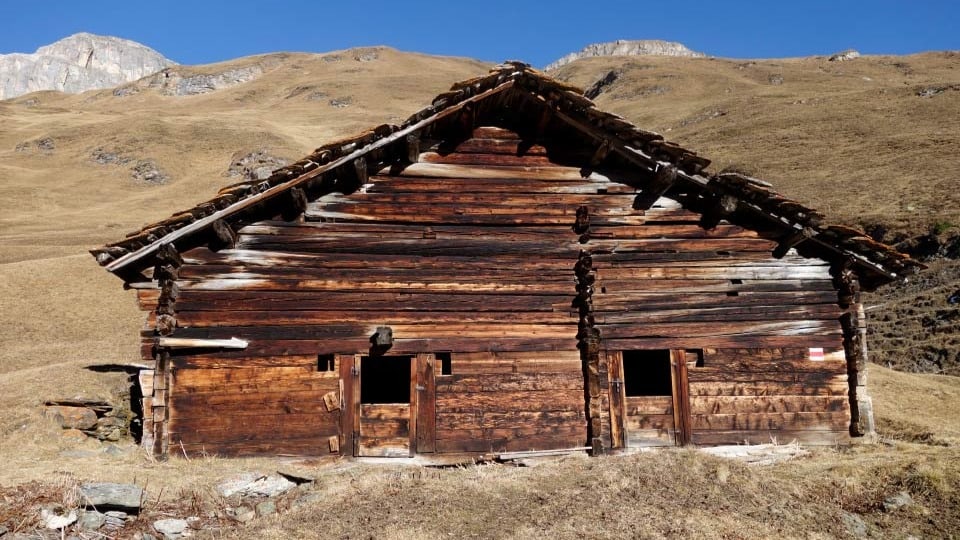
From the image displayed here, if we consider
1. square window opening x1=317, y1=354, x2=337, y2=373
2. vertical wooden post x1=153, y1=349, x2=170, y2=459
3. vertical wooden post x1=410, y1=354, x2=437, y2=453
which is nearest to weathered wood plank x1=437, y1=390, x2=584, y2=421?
vertical wooden post x1=410, y1=354, x2=437, y2=453

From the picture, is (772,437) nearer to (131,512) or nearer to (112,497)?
(131,512)

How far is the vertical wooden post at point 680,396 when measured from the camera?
36.1 feet

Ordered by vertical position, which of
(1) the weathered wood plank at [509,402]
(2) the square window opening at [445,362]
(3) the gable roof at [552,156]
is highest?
(3) the gable roof at [552,156]

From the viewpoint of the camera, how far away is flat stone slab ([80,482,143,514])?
7141mm

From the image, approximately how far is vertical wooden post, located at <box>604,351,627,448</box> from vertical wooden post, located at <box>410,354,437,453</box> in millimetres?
3000

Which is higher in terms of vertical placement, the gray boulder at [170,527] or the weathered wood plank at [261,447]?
the weathered wood plank at [261,447]

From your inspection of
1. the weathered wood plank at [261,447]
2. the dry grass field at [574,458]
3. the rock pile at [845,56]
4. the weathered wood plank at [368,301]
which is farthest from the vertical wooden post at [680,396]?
the rock pile at [845,56]

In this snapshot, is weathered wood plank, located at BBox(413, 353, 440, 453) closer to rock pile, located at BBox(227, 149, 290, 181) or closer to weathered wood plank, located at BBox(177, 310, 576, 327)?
weathered wood plank, located at BBox(177, 310, 576, 327)

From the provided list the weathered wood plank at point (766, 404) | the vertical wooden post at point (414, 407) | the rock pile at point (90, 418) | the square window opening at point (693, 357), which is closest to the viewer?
the vertical wooden post at point (414, 407)

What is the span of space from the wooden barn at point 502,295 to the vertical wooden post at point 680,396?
0.02 metres

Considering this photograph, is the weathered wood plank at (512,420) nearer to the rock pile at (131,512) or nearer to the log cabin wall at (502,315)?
the log cabin wall at (502,315)

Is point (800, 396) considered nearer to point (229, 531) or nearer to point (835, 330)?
point (835, 330)

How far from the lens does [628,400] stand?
1106cm

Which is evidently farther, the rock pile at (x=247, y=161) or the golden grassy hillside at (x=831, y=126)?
the rock pile at (x=247, y=161)
